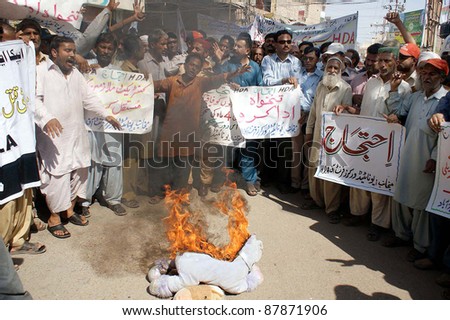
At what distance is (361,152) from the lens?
475 cm

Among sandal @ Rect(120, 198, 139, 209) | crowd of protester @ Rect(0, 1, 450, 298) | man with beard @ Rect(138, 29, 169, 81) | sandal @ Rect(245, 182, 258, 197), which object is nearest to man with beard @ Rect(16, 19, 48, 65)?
crowd of protester @ Rect(0, 1, 450, 298)

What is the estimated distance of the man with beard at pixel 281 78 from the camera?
18.9ft

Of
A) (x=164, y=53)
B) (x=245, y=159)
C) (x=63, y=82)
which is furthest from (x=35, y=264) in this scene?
(x=164, y=53)

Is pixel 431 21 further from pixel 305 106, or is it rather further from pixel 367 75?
pixel 305 106

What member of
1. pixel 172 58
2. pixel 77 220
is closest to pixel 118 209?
pixel 77 220

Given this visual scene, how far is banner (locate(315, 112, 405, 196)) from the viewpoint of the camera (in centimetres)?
445

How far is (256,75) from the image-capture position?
5871 millimetres

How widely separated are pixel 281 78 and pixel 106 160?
288cm

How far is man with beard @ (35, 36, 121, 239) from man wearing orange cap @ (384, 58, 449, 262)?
355 centimetres

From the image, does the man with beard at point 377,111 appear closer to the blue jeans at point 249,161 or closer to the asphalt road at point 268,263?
the asphalt road at point 268,263

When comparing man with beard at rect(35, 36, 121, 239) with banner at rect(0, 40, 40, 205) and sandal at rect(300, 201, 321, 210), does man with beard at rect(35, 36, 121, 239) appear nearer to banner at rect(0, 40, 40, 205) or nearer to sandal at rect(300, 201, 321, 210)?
banner at rect(0, 40, 40, 205)

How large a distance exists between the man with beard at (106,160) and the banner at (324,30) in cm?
651

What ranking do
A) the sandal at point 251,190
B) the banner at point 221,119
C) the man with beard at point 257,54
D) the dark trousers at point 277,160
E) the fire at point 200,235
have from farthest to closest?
the man with beard at point 257,54 → the dark trousers at point 277,160 → the sandal at point 251,190 → the banner at point 221,119 → the fire at point 200,235

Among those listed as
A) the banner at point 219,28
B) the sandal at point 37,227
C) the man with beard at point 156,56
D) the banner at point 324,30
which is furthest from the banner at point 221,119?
the banner at point 219,28
